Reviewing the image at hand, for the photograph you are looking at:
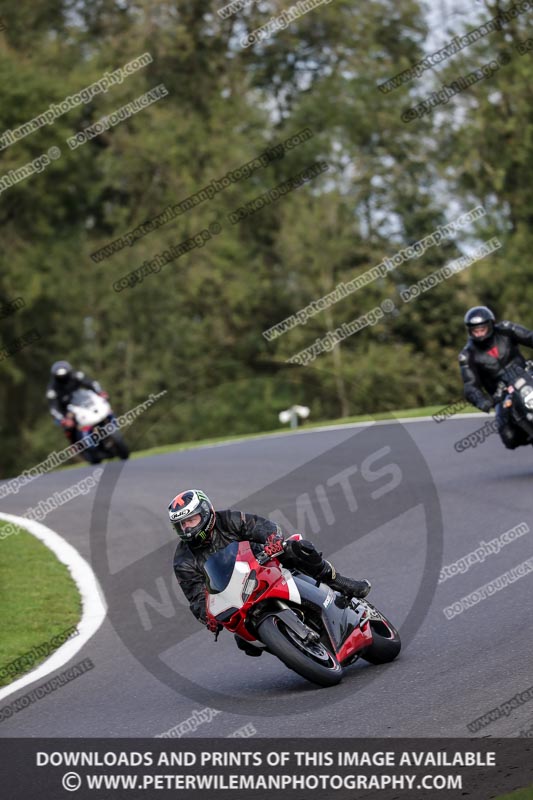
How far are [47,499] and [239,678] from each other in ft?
29.1

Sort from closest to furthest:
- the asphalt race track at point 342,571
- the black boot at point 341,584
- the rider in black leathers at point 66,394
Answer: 1. the asphalt race track at point 342,571
2. the black boot at point 341,584
3. the rider in black leathers at point 66,394

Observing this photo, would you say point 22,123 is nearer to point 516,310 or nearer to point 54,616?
point 516,310

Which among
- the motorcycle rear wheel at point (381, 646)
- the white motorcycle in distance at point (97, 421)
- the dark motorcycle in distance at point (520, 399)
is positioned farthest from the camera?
the white motorcycle in distance at point (97, 421)

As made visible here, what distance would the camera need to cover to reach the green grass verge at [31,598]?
9930 mm

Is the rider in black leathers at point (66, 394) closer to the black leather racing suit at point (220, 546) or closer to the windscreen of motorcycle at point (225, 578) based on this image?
the black leather racing suit at point (220, 546)

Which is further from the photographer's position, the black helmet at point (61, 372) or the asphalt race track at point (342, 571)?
the black helmet at point (61, 372)

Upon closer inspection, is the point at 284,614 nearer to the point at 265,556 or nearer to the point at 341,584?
the point at 265,556

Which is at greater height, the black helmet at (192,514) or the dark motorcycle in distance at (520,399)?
the black helmet at (192,514)

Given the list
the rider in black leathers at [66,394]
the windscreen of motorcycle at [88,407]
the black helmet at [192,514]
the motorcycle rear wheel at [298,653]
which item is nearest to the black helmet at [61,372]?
the rider in black leathers at [66,394]
